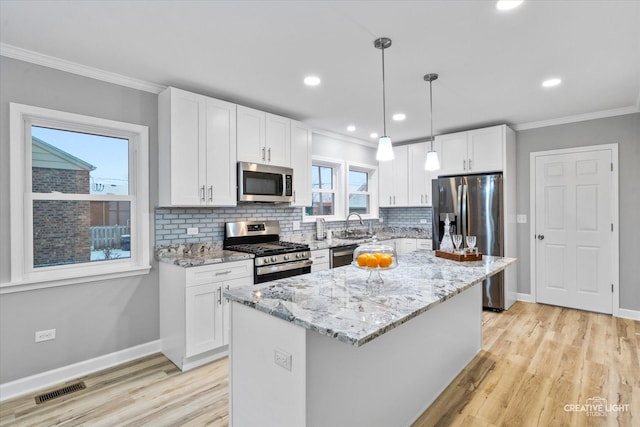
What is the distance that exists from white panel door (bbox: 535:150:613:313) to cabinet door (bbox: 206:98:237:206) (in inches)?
161

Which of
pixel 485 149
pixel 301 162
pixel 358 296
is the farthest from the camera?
pixel 485 149

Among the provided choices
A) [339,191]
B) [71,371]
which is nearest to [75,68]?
[71,371]

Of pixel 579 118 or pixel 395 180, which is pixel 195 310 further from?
pixel 579 118

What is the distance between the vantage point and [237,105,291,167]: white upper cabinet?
3.45m

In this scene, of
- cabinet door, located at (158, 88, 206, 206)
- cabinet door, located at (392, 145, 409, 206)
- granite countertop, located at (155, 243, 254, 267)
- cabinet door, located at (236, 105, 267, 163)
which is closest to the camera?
granite countertop, located at (155, 243, 254, 267)

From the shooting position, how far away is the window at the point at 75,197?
247cm

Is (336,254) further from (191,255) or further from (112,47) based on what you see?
(112,47)

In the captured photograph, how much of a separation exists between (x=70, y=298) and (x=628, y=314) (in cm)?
593

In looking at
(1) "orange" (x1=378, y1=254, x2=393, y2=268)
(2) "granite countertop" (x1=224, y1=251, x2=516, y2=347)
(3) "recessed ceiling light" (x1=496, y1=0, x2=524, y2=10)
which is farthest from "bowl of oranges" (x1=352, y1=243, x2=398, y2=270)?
(3) "recessed ceiling light" (x1=496, y1=0, x2=524, y2=10)

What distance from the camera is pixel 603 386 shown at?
2.48m

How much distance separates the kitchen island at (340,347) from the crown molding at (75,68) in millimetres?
2288

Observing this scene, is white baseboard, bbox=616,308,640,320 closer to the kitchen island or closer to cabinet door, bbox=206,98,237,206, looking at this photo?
the kitchen island

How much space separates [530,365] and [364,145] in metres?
3.84

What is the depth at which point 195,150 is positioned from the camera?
3088 mm
